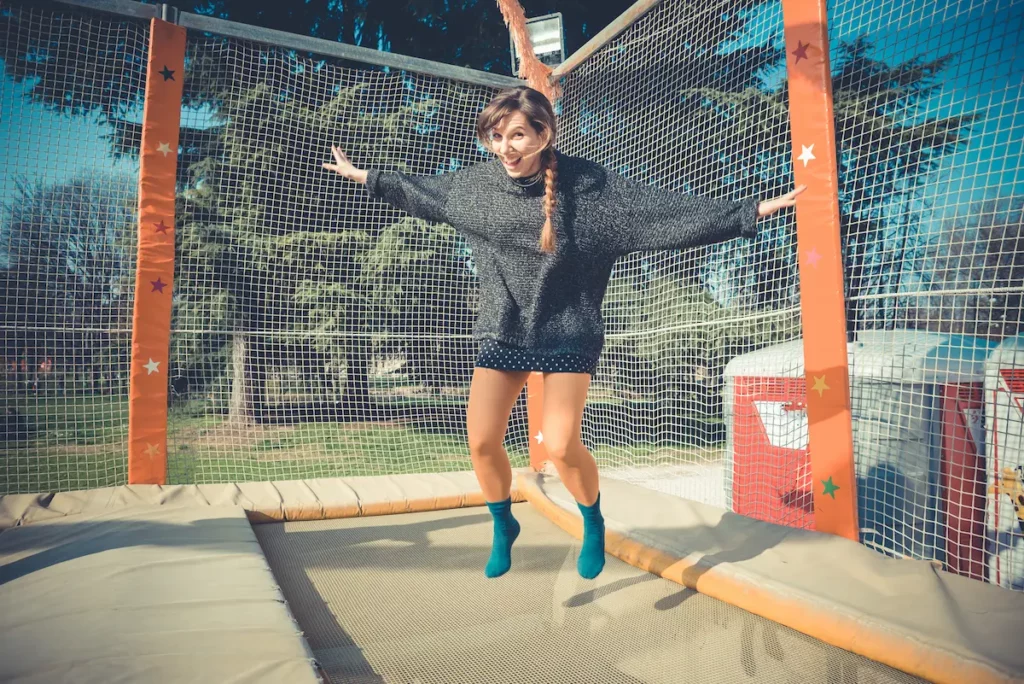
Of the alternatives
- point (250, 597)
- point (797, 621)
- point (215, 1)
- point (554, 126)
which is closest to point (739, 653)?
point (797, 621)

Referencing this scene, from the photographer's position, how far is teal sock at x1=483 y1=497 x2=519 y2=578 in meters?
2.21

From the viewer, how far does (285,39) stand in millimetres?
3680

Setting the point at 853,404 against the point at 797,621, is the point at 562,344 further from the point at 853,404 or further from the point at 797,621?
the point at 853,404

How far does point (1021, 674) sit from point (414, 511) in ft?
8.61

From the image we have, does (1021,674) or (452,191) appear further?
(452,191)

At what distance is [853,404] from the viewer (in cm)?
287

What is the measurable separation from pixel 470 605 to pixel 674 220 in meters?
1.39

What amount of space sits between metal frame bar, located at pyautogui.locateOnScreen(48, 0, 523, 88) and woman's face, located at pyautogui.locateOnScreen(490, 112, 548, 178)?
6.37ft

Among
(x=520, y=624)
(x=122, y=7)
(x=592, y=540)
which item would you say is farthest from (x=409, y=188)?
(x=122, y=7)

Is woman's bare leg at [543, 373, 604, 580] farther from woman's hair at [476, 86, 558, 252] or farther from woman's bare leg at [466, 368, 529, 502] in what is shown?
woman's hair at [476, 86, 558, 252]

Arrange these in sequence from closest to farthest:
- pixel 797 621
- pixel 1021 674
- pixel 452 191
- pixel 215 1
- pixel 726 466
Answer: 1. pixel 1021 674
2. pixel 797 621
3. pixel 452 191
4. pixel 726 466
5. pixel 215 1

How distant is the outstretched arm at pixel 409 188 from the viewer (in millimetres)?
2201

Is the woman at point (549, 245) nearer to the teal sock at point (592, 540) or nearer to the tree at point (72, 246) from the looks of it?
the teal sock at point (592, 540)

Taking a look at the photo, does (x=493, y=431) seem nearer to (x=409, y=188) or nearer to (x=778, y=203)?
(x=409, y=188)
